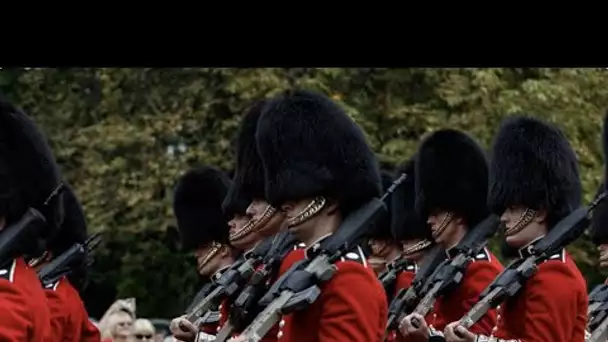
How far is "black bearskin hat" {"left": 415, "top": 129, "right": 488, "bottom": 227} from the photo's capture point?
8.23m

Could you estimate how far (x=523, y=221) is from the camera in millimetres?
7250

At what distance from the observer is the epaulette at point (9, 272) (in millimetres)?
5340

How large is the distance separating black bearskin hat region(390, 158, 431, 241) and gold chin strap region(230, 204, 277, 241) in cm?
128

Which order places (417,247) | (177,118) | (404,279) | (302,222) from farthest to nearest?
(177,118)
(417,247)
(404,279)
(302,222)

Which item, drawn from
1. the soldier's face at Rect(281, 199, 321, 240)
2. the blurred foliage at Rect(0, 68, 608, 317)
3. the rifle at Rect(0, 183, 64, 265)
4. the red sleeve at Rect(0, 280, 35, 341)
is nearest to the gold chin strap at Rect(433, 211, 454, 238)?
the soldier's face at Rect(281, 199, 321, 240)

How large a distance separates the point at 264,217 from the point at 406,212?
1.85 metres

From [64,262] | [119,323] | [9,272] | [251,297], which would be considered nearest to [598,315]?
[251,297]

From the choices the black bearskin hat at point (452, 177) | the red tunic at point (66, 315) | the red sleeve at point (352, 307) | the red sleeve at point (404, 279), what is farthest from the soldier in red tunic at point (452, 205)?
the red sleeve at point (352, 307)

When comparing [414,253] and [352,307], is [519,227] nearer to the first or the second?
[352,307]

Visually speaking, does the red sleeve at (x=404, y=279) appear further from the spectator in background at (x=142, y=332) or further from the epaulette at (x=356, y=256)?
the epaulette at (x=356, y=256)

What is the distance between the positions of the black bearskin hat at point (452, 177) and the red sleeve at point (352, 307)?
7.79ft

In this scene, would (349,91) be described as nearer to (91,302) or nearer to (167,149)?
(167,149)

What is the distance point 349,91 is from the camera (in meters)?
16.1
